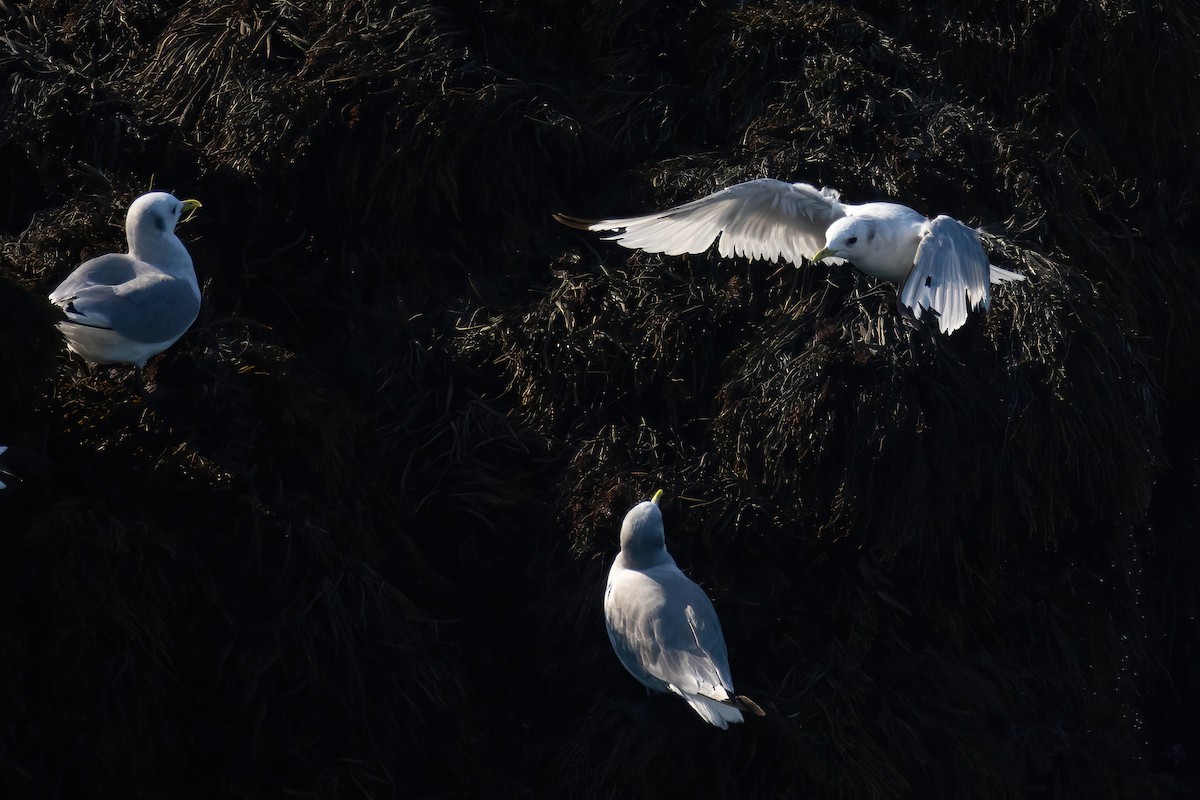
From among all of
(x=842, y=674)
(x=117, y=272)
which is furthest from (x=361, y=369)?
(x=842, y=674)

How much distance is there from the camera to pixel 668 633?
3.50 m

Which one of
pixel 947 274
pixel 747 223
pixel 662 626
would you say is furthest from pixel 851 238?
pixel 662 626

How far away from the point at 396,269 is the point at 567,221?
1289 mm

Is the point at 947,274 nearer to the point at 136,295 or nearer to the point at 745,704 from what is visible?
the point at 745,704

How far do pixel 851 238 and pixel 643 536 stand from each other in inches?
39.7

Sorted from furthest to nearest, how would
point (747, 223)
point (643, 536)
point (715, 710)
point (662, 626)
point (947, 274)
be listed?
point (747, 223) → point (643, 536) → point (662, 626) → point (715, 710) → point (947, 274)

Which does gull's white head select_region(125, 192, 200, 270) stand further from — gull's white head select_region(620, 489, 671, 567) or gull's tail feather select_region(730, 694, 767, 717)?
gull's tail feather select_region(730, 694, 767, 717)

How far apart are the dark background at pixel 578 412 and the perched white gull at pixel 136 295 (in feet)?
0.48

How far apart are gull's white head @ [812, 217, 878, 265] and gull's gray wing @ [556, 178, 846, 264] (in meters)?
0.27

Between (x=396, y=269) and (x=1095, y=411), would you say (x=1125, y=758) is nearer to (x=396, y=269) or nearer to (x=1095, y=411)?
(x=1095, y=411)

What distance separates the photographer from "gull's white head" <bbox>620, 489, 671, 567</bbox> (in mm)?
3612

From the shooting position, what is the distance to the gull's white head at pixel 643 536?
142 inches

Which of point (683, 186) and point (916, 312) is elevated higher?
point (683, 186)

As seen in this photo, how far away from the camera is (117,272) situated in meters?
3.59
